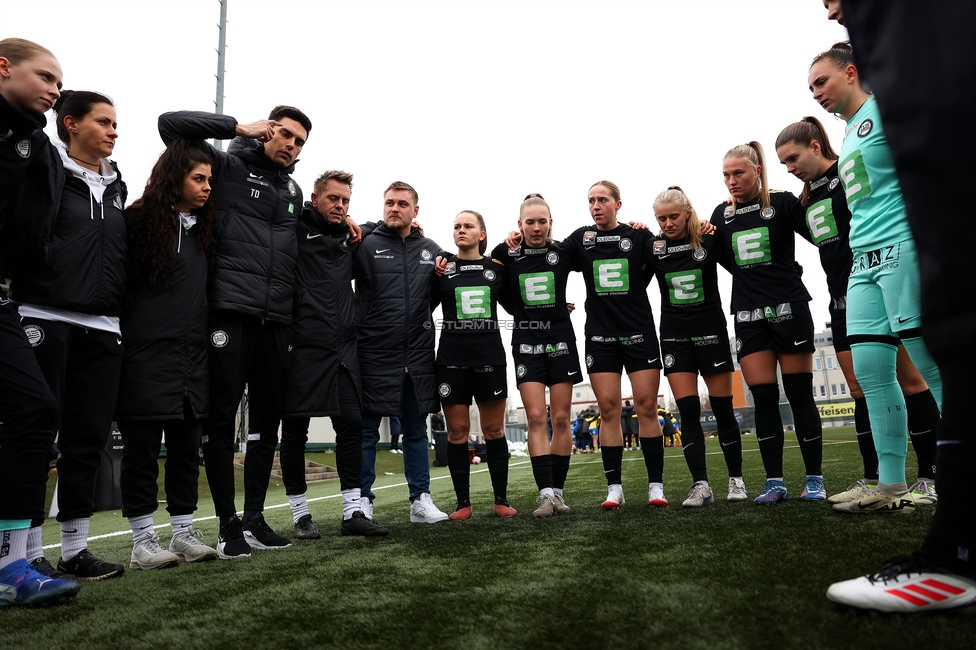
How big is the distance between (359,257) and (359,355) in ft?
2.35

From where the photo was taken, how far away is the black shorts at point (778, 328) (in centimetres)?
401

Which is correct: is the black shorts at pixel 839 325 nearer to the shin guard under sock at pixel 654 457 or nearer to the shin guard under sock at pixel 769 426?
the shin guard under sock at pixel 769 426

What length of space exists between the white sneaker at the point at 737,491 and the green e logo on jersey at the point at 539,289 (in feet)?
5.64

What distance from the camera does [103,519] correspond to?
22.6 feet

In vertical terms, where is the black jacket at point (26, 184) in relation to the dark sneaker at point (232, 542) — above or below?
above

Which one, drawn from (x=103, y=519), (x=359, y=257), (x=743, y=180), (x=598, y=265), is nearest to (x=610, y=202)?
(x=598, y=265)

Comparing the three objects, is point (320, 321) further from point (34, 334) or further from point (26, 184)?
point (26, 184)

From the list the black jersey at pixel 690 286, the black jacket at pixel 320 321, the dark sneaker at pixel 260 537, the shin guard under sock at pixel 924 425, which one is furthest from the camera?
the black jersey at pixel 690 286

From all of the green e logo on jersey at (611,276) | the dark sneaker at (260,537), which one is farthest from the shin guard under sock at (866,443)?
the dark sneaker at (260,537)

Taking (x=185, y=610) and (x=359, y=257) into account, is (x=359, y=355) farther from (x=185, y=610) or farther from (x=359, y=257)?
(x=185, y=610)

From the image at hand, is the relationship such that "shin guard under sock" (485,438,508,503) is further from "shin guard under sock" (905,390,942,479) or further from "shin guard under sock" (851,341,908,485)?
"shin guard under sock" (905,390,942,479)

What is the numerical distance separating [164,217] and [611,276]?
9.31 ft

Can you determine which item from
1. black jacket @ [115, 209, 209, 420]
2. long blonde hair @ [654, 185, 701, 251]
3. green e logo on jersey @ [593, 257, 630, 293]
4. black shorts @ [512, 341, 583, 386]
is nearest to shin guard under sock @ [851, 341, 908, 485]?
long blonde hair @ [654, 185, 701, 251]

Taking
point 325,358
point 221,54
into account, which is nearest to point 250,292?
point 325,358
